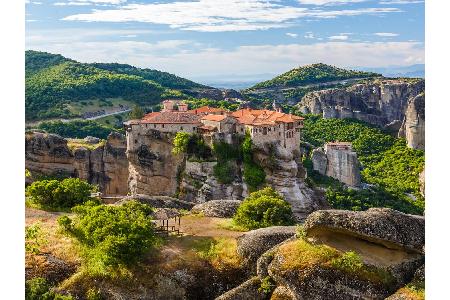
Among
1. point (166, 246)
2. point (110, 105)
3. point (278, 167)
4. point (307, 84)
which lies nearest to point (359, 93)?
point (307, 84)

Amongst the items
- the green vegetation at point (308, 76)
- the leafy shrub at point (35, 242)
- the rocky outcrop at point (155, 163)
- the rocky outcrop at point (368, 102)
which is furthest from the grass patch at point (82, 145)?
the green vegetation at point (308, 76)

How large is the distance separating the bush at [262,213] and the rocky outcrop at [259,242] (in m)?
3.83

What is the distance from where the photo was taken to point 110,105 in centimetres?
10994

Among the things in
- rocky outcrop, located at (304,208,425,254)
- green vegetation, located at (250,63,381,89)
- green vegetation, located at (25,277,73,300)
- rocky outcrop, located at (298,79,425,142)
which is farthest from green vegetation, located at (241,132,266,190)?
green vegetation, located at (250,63,381,89)

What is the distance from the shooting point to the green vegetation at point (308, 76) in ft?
509

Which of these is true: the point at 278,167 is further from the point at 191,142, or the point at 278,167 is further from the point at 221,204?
the point at 221,204

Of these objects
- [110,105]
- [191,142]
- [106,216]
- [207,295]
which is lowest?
[207,295]

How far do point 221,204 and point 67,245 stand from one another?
10.3m

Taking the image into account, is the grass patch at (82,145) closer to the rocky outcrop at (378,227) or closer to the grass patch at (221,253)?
the grass patch at (221,253)

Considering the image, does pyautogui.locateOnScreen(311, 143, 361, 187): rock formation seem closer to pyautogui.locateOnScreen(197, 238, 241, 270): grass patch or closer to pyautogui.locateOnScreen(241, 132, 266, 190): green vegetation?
pyautogui.locateOnScreen(241, 132, 266, 190): green vegetation

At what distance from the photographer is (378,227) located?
18.2 meters

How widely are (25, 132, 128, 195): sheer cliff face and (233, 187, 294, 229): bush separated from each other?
33815 mm

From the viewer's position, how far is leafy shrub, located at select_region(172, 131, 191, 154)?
50406 millimetres

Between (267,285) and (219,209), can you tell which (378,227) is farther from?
(219,209)
